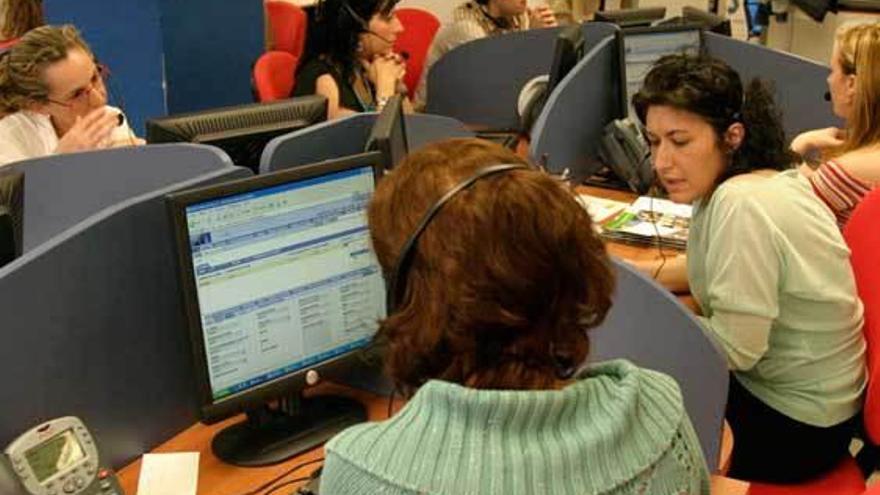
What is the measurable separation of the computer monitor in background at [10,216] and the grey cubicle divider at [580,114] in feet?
4.55

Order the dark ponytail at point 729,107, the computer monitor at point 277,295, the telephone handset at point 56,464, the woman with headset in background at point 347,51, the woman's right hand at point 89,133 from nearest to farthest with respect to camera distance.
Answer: the telephone handset at point 56,464 → the computer monitor at point 277,295 → the dark ponytail at point 729,107 → the woman's right hand at point 89,133 → the woman with headset in background at point 347,51

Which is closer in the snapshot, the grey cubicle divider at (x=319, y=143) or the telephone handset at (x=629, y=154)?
the grey cubicle divider at (x=319, y=143)

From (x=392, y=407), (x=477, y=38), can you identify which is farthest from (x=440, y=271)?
(x=477, y=38)

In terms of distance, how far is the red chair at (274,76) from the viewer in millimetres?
3436

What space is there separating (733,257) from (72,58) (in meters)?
1.87

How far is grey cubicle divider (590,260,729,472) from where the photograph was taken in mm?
1516

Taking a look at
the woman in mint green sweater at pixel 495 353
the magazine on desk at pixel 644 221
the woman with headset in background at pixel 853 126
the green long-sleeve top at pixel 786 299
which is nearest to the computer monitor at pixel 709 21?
the woman with headset in background at pixel 853 126

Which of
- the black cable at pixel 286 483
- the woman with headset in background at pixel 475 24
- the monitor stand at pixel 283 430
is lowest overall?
the black cable at pixel 286 483

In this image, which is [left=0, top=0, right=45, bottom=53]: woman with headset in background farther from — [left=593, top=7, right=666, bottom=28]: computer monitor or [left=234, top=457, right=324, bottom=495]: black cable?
[left=234, top=457, right=324, bottom=495]: black cable

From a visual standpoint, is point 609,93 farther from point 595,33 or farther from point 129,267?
point 129,267

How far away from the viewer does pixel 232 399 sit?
1.44 m

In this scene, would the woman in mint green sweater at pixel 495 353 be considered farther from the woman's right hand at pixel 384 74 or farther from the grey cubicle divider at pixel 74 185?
the woman's right hand at pixel 384 74

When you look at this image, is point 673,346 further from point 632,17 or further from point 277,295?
point 632,17

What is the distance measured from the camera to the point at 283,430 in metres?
1.56
